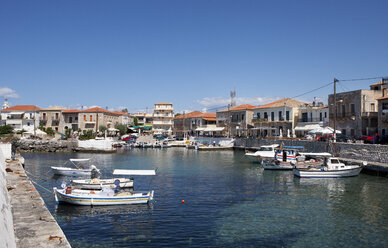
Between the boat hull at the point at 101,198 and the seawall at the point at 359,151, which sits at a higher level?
the seawall at the point at 359,151

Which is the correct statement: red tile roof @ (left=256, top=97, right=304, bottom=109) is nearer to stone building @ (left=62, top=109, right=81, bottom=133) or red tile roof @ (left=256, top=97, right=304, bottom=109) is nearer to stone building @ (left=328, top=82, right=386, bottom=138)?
stone building @ (left=328, top=82, right=386, bottom=138)

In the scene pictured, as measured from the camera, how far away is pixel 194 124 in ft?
290

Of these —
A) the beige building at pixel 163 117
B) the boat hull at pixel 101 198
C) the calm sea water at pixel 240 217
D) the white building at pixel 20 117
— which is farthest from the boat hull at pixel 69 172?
the beige building at pixel 163 117

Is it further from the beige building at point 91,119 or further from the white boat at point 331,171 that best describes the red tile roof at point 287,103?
the beige building at point 91,119

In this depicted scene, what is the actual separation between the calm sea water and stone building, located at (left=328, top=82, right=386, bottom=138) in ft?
59.2

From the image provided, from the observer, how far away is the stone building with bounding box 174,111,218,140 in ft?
276

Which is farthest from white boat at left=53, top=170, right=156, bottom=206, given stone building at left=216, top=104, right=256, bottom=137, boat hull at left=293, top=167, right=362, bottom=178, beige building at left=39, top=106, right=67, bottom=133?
beige building at left=39, top=106, right=67, bottom=133

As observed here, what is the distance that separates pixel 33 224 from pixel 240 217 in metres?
A: 10.5

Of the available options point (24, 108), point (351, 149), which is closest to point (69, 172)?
point (351, 149)

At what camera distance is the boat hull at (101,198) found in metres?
18.5

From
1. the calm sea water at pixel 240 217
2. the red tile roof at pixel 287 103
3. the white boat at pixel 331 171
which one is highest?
the red tile roof at pixel 287 103

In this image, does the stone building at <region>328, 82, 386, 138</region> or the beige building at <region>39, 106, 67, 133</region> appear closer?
the stone building at <region>328, 82, 386, 138</region>

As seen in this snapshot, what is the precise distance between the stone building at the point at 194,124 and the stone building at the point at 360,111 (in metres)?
39.5

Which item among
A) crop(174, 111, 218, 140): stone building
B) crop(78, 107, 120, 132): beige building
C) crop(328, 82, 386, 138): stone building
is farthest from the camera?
crop(174, 111, 218, 140): stone building
